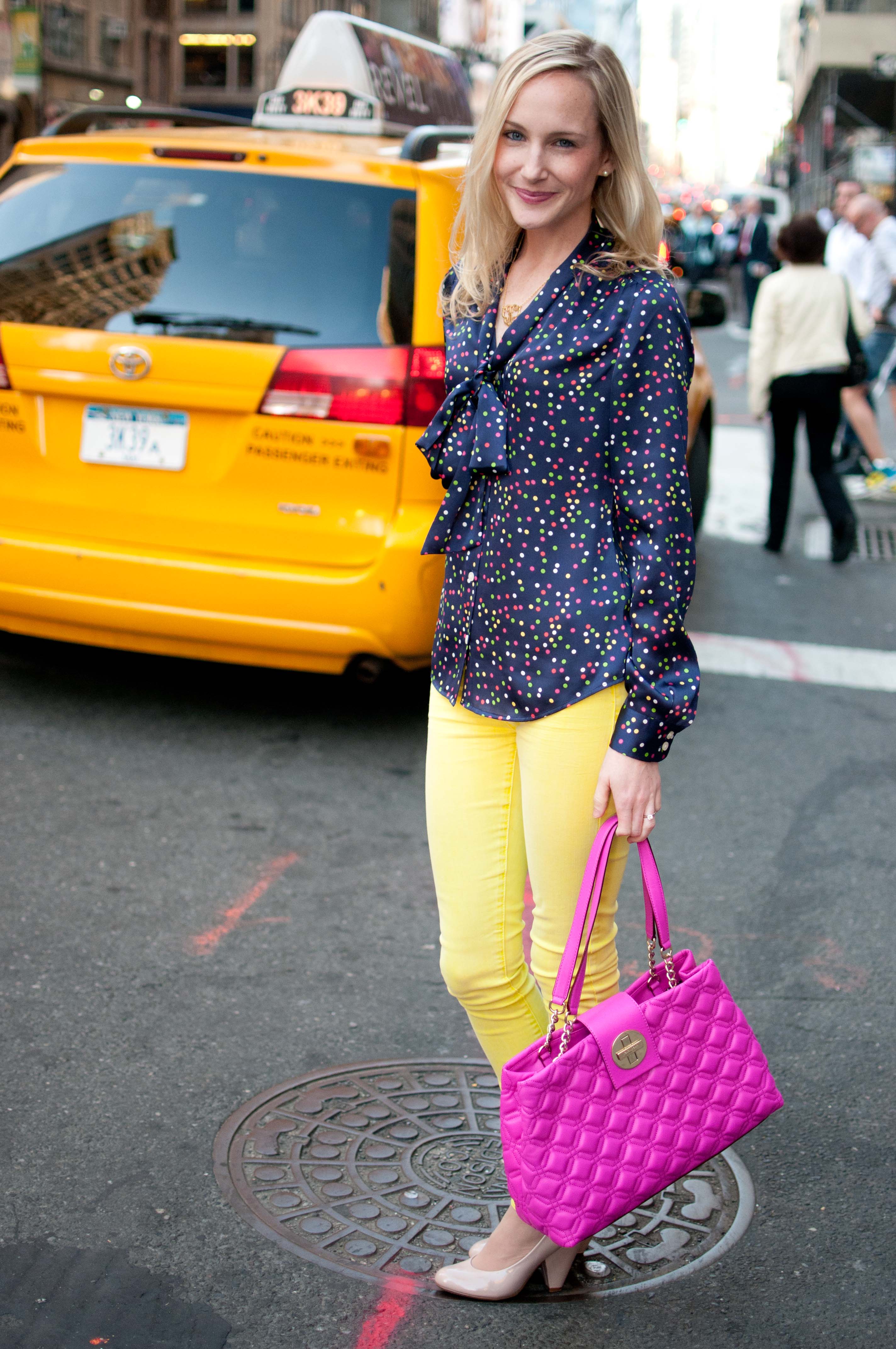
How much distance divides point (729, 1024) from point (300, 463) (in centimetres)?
284

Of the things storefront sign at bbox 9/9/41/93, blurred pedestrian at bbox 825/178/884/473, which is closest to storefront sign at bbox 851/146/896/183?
storefront sign at bbox 9/9/41/93

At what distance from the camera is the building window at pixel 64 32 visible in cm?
4006

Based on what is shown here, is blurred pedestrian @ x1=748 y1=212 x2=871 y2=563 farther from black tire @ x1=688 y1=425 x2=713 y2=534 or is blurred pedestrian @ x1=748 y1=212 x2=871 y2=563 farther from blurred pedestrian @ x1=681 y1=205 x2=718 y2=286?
Result: blurred pedestrian @ x1=681 y1=205 x2=718 y2=286

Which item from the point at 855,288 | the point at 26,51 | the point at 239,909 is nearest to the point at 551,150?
the point at 239,909

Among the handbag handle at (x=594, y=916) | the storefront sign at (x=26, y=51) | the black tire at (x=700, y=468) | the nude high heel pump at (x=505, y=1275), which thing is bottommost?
the nude high heel pump at (x=505, y=1275)

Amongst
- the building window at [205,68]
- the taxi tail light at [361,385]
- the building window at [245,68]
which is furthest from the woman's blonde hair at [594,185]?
the building window at [205,68]

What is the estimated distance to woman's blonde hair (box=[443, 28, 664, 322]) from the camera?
217 cm

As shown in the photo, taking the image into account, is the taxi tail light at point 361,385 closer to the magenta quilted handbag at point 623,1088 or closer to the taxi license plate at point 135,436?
the taxi license plate at point 135,436

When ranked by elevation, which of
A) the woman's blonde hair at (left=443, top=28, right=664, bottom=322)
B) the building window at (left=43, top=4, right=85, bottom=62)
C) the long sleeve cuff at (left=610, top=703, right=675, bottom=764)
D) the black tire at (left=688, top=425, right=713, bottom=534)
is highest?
the building window at (left=43, top=4, right=85, bottom=62)

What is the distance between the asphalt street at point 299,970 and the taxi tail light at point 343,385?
1167 millimetres

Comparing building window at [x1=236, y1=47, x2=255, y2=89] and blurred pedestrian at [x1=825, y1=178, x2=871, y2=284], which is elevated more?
building window at [x1=236, y1=47, x2=255, y2=89]

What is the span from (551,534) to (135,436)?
9.36 ft

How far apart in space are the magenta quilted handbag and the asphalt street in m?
0.35

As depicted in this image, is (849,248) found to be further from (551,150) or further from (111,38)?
(111,38)
